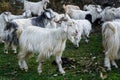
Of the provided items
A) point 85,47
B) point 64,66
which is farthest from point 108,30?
point 85,47

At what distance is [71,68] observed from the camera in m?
10.7

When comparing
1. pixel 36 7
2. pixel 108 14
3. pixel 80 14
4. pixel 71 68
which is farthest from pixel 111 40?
pixel 36 7

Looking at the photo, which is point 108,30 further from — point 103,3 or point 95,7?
point 103,3

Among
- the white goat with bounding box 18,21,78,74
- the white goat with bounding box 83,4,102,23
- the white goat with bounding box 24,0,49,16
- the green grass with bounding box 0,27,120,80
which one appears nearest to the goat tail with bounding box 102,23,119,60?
the green grass with bounding box 0,27,120,80

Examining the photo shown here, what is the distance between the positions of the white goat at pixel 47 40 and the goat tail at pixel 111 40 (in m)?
0.95

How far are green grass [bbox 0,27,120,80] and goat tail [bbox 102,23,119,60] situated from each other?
1.57 feet

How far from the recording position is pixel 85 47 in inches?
554

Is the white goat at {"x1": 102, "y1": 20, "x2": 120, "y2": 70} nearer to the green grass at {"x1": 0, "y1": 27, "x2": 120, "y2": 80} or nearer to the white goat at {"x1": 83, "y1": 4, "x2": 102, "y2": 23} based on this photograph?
the green grass at {"x1": 0, "y1": 27, "x2": 120, "y2": 80}

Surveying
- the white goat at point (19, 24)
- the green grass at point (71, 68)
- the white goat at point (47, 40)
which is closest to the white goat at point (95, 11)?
the white goat at point (19, 24)

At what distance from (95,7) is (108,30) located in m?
9.25

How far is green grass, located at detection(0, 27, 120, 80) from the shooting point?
9.82 m

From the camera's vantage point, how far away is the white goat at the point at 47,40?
31.8 feet

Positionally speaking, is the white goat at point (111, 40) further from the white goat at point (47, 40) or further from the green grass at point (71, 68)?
the white goat at point (47, 40)

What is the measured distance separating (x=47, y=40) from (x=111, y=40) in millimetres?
1756
